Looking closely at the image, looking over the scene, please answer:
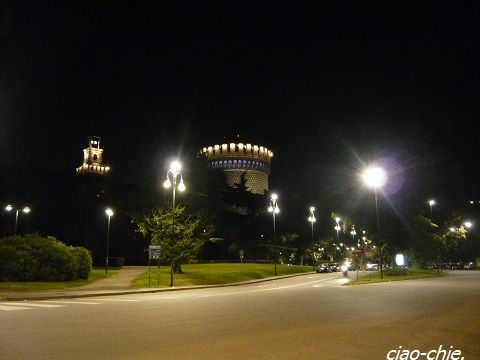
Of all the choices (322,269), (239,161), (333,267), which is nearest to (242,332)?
(322,269)

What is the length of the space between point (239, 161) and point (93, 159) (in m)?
69.1

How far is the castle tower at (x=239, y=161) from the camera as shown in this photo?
11049 centimetres

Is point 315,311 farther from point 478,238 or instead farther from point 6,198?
point 478,238

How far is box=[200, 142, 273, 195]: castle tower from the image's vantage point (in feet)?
362

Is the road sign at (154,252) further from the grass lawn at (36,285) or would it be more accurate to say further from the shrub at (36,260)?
the shrub at (36,260)

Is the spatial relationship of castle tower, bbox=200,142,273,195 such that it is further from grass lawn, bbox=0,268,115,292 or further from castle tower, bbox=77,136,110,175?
grass lawn, bbox=0,268,115,292

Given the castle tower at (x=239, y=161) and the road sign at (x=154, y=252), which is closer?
the road sign at (x=154, y=252)

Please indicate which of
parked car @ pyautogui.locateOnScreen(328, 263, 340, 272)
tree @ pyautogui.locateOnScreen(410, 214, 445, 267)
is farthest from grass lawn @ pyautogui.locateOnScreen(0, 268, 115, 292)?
parked car @ pyautogui.locateOnScreen(328, 263, 340, 272)

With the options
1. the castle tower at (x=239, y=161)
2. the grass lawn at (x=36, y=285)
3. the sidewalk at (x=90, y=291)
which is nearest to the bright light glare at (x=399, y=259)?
the sidewalk at (x=90, y=291)

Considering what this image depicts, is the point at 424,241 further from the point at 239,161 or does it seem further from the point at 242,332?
the point at 239,161

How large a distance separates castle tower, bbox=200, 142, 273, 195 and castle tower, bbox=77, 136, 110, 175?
5593cm

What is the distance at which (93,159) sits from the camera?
158250 millimetres

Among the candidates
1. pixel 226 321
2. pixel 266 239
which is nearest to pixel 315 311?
pixel 226 321

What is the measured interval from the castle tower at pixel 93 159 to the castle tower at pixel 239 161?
5593 centimetres
